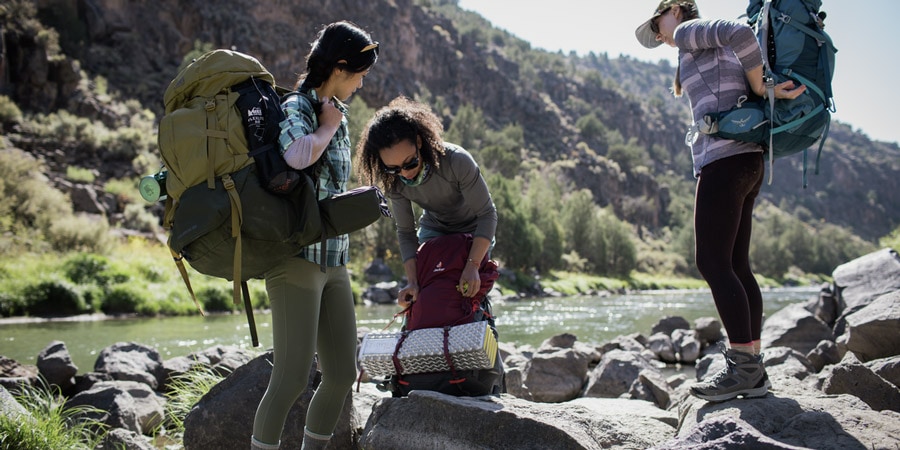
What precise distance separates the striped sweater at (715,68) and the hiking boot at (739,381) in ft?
3.59

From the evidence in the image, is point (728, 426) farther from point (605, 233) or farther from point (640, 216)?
point (640, 216)

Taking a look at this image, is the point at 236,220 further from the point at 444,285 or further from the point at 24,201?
the point at 24,201

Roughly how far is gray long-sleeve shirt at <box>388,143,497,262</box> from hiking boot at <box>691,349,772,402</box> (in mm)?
1550

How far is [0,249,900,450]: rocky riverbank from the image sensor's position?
9.66 ft

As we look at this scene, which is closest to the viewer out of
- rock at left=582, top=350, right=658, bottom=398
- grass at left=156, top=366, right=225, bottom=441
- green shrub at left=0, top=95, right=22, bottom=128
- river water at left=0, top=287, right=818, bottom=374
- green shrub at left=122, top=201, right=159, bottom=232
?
grass at left=156, top=366, right=225, bottom=441

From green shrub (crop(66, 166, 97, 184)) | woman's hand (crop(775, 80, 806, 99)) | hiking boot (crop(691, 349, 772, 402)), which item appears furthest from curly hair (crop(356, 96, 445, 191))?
green shrub (crop(66, 166, 97, 184))

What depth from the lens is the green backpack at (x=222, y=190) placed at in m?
2.63

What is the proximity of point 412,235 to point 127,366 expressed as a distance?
18.6 feet

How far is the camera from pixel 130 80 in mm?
62500

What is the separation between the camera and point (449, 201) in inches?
167

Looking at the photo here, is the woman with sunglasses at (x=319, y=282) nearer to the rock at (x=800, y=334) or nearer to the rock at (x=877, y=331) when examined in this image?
the rock at (x=877, y=331)

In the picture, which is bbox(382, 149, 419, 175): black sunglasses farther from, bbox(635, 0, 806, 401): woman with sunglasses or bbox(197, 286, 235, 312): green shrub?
bbox(197, 286, 235, 312): green shrub

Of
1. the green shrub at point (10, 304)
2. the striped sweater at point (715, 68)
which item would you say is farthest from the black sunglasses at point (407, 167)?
the green shrub at point (10, 304)

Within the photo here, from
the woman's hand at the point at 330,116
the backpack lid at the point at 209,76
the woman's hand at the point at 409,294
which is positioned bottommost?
the woman's hand at the point at 409,294
